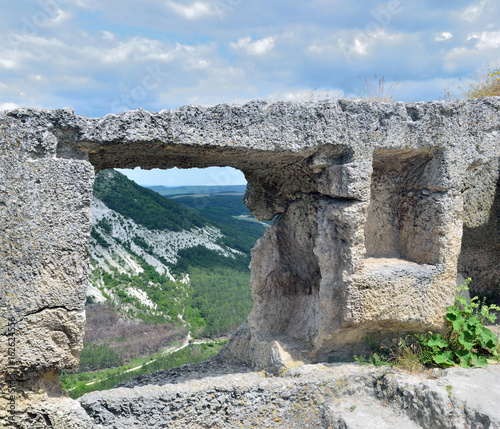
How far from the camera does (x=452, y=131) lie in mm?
4371

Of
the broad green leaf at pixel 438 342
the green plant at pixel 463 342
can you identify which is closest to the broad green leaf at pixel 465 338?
the green plant at pixel 463 342

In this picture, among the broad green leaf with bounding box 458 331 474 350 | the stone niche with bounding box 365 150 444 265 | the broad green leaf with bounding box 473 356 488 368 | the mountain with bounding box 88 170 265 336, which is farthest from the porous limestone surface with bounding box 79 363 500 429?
the mountain with bounding box 88 170 265 336

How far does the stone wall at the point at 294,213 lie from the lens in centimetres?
325

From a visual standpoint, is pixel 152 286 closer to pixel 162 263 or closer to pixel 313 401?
pixel 162 263

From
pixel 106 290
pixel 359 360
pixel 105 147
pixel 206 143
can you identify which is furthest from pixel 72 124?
pixel 106 290

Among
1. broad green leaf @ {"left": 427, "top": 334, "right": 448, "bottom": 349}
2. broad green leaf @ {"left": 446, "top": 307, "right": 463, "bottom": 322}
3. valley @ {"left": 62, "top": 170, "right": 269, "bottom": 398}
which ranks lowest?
valley @ {"left": 62, "top": 170, "right": 269, "bottom": 398}

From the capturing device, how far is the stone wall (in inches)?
128

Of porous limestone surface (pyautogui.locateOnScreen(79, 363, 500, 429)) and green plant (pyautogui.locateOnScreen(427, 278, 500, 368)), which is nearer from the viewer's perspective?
porous limestone surface (pyautogui.locateOnScreen(79, 363, 500, 429))

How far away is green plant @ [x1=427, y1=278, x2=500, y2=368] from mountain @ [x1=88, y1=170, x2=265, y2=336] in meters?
7.25

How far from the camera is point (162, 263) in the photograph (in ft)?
44.9

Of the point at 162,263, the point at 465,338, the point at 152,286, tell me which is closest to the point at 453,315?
the point at 465,338

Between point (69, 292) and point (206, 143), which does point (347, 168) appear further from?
point (69, 292)

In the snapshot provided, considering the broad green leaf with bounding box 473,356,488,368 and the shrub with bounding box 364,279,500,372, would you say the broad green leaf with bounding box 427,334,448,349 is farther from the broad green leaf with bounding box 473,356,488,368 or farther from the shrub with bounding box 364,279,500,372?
the broad green leaf with bounding box 473,356,488,368

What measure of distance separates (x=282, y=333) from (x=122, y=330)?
6775mm
